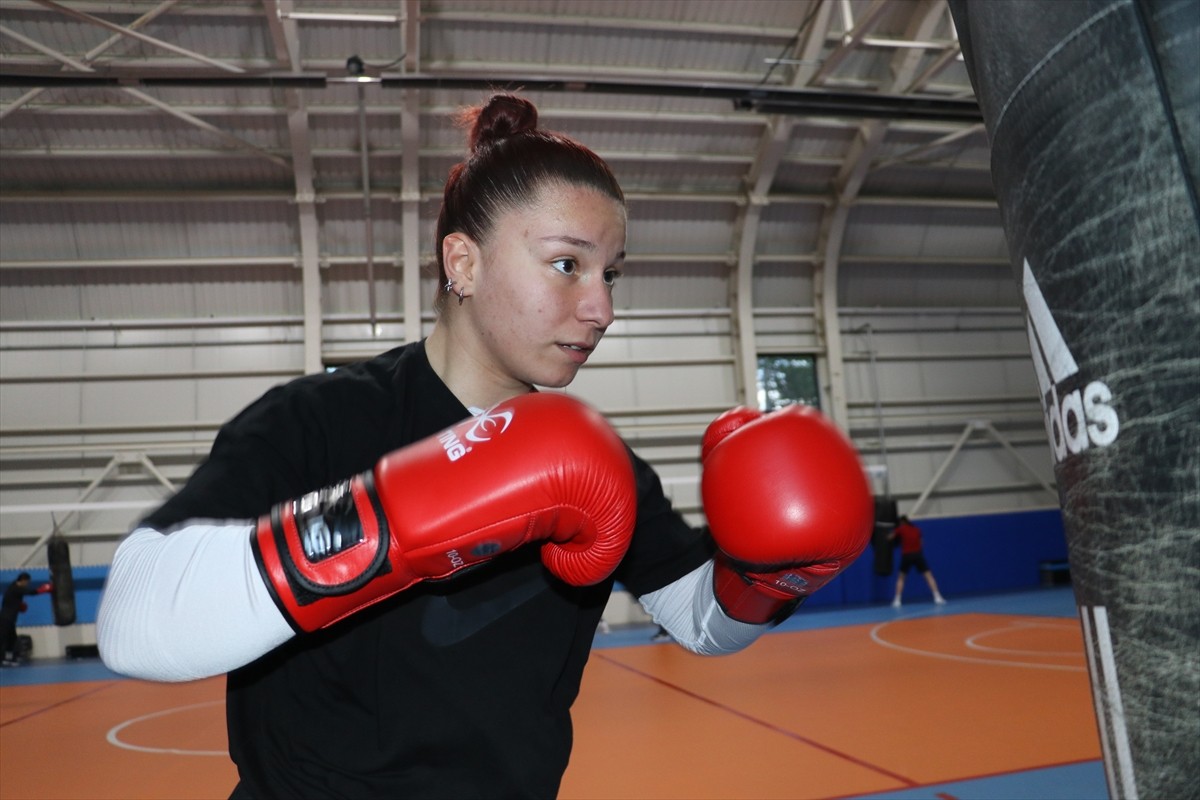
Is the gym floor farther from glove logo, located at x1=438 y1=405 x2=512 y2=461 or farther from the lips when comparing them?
glove logo, located at x1=438 y1=405 x2=512 y2=461

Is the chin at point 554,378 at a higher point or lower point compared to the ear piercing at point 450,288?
lower

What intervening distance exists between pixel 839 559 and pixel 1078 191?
0.72 metres

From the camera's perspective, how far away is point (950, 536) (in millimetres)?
11117

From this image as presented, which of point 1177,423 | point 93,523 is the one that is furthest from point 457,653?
point 93,523

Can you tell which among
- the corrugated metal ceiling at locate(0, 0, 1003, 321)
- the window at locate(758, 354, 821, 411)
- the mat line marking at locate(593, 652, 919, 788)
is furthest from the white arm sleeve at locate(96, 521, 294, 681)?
the window at locate(758, 354, 821, 411)

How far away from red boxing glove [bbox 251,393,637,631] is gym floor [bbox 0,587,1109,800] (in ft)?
6.04

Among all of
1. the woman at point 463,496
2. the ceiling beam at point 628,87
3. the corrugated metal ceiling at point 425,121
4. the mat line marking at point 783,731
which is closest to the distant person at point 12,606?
the corrugated metal ceiling at point 425,121

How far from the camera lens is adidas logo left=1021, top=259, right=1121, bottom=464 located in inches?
27.3

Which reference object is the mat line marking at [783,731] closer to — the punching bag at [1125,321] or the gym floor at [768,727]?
the gym floor at [768,727]

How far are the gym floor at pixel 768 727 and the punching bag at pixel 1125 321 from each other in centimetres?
183

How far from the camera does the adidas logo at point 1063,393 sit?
69 centimetres

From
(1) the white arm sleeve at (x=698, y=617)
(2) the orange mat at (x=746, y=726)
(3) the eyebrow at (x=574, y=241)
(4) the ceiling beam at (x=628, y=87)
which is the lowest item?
(2) the orange mat at (x=746, y=726)

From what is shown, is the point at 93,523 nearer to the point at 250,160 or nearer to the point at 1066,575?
the point at 250,160

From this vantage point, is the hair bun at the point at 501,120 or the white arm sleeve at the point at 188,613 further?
the hair bun at the point at 501,120
